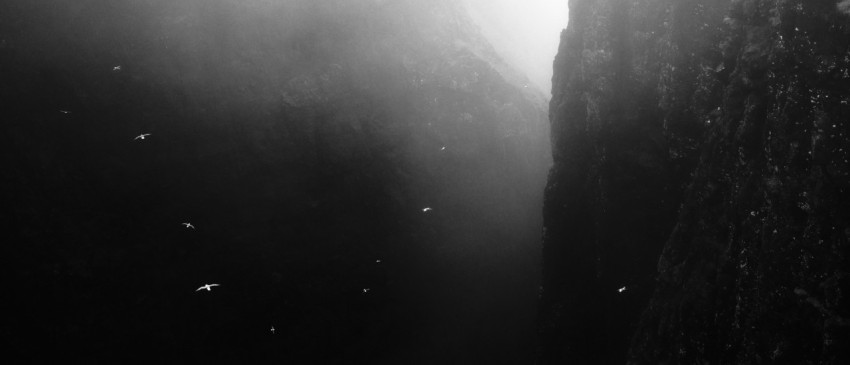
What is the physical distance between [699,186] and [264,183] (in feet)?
96.4

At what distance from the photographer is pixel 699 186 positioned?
19.5 m

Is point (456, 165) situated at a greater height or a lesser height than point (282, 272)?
greater

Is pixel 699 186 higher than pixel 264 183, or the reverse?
pixel 264 183

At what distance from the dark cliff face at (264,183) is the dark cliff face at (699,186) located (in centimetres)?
1038

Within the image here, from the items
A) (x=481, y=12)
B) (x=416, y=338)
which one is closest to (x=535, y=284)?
(x=416, y=338)

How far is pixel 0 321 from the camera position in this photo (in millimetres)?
28453

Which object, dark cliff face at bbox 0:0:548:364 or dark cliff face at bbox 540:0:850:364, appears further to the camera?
dark cliff face at bbox 0:0:548:364

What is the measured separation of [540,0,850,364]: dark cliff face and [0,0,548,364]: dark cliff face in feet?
34.1

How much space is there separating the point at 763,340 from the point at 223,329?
33022 millimetres

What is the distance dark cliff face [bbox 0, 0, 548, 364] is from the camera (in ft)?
99.0

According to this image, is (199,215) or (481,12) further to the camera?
(481,12)

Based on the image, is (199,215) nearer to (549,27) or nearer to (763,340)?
(763,340)

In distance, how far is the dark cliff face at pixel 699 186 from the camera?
1430cm

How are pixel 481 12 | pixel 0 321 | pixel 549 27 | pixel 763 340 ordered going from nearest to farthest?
1. pixel 763 340
2. pixel 0 321
3. pixel 481 12
4. pixel 549 27
